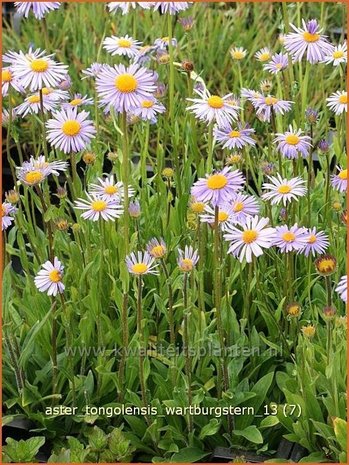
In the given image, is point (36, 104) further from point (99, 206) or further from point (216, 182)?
point (216, 182)

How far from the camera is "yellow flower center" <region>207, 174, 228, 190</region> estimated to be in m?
1.14

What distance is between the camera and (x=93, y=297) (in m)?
1.38

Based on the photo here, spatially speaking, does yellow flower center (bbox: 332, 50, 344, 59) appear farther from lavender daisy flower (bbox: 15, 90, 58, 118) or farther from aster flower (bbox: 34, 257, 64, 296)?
aster flower (bbox: 34, 257, 64, 296)

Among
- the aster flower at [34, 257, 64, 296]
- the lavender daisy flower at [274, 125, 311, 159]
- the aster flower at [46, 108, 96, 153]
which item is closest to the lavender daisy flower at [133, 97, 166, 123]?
the aster flower at [46, 108, 96, 153]

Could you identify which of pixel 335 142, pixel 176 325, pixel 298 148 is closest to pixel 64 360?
pixel 176 325

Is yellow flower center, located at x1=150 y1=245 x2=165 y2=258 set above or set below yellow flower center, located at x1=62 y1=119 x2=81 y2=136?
below

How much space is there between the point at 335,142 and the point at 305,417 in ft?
2.19

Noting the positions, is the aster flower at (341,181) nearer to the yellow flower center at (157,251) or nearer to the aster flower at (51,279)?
the yellow flower center at (157,251)

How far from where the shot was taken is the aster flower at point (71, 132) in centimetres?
134

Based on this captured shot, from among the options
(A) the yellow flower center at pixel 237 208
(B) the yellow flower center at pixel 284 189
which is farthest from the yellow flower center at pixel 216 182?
(B) the yellow flower center at pixel 284 189

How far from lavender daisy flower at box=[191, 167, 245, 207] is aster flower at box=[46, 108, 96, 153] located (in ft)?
0.89

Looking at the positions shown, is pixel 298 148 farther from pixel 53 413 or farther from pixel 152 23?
pixel 152 23

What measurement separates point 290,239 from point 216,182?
20 cm

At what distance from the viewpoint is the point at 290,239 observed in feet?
4.18
